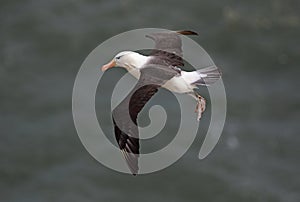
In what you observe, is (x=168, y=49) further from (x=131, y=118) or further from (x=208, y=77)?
(x=131, y=118)

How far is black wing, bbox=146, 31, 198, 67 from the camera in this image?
14.4m

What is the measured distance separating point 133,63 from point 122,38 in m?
14.9

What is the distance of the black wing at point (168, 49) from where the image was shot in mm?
14375

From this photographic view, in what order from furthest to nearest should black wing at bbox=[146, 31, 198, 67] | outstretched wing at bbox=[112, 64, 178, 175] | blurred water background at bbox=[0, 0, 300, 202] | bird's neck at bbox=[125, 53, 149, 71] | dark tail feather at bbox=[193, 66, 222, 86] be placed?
blurred water background at bbox=[0, 0, 300, 202]
black wing at bbox=[146, 31, 198, 67]
dark tail feather at bbox=[193, 66, 222, 86]
bird's neck at bbox=[125, 53, 149, 71]
outstretched wing at bbox=[112, 64, 178, 175]

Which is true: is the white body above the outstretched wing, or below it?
above

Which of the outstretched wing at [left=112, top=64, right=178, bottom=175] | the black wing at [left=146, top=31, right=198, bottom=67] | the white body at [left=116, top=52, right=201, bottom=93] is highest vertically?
the black wing at [left=146, top=31, right=198, bottom=67]

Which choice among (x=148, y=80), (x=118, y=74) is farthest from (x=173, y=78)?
A: (x=118, y=74)

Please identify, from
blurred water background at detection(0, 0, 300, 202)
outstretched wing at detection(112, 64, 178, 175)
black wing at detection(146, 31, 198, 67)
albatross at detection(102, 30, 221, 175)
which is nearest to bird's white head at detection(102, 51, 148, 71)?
albatross at detection(102, 30, 221, 175)

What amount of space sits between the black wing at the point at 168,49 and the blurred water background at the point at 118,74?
42.1 ft

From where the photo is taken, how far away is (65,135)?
92.8 feet

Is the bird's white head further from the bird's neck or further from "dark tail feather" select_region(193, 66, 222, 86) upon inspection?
"dark tail feather" select_region(193, 66, 222, 86)

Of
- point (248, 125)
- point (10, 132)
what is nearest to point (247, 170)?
point (248, 125)

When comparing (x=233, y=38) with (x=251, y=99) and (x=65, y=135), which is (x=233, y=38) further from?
(x=65, y=135)

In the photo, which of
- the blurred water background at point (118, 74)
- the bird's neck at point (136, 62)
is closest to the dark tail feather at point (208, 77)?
Answer: the bird's neck at point (136, 62)
